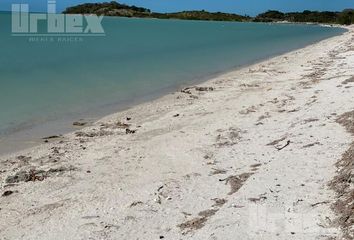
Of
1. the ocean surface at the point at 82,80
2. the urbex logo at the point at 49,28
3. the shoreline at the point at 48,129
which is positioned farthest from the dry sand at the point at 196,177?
the urbex logo at the point at 49,28

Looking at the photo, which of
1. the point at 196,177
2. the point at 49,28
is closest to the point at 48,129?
the point at 196,177

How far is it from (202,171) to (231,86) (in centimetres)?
1156

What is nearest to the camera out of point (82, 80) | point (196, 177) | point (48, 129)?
point (196, 177)

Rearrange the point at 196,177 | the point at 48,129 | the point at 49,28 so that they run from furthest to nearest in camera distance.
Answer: the point at 49,28 < the point at 48,129 < the point at 196,177

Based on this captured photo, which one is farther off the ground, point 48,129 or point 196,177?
point 196,177

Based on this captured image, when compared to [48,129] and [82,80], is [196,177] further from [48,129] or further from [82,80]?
[82,80]

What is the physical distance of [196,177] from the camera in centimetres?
815

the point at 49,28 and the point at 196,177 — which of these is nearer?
the point at 196,177

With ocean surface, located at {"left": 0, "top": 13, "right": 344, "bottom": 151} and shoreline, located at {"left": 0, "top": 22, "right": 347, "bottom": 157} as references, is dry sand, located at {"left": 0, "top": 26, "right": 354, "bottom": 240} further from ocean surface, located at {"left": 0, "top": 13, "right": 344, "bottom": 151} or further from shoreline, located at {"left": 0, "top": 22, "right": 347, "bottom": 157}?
ocean surface, located at {"left": 0, "top": 13, "right": 344, "bottom": 151}

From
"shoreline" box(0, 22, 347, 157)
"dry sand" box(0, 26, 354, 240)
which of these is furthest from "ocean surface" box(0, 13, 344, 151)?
"dry sand" box(0, 26, 354, 240)

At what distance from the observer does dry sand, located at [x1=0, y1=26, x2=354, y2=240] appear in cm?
598

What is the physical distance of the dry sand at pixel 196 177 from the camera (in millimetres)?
5984

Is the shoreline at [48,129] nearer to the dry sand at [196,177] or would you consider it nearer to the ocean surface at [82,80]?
the ocean surface at [82,80]

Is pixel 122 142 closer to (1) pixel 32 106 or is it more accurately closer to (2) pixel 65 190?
(2) pixel 65 190
